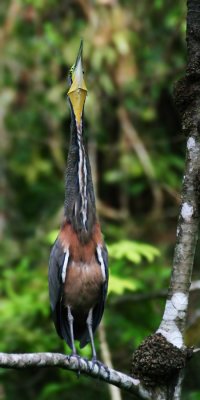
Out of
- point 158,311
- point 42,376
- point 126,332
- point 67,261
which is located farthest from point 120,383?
point 42,376

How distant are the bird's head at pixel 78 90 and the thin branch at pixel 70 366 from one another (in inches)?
61.0

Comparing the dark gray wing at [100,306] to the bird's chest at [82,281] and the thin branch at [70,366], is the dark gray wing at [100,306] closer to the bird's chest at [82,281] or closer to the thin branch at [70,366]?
the bird's chest at [82,281]

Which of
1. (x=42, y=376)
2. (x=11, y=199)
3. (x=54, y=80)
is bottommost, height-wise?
(x=42, y=376)

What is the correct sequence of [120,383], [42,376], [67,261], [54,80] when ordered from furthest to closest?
[54,80] → [42,376] → [67,261] → [120,383]

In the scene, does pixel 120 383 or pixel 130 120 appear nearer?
pixel 120 383

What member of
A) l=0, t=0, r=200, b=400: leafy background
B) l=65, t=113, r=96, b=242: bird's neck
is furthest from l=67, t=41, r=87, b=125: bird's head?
l=0, t=0, r=200, b=400: leafy background

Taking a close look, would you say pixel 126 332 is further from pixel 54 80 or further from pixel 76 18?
pixel 76 18

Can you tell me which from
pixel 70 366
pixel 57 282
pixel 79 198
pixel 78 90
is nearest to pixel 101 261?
pixel 57 282

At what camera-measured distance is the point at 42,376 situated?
25.9 feet

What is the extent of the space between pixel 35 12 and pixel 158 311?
14.8 ft

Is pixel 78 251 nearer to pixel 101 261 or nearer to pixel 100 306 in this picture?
pixel 101 261

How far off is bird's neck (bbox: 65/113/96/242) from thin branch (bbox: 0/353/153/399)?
3.96ft

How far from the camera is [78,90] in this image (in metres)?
4.52

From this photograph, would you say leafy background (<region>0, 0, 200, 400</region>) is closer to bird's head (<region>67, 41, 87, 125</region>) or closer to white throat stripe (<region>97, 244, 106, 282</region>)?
white throat stripe (<region>97, 244, 106, 282</region>)
